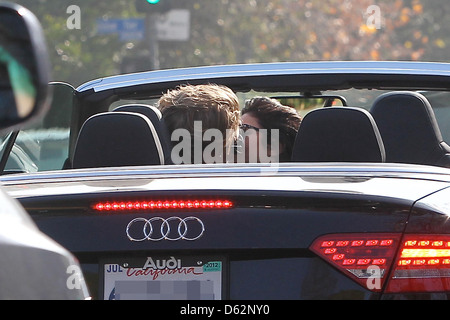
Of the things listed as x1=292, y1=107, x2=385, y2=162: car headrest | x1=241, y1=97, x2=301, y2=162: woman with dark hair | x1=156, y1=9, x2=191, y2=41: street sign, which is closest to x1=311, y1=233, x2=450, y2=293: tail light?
x1=292, y1=107, x2=385, y2=162: car headrest

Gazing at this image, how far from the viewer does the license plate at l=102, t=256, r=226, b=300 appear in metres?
3.38

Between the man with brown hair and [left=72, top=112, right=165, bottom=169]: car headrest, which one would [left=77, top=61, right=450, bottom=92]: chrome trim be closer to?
the man with brown hair

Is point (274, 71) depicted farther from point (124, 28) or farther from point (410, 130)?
point (124, 28)

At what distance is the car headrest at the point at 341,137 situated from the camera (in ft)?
14.5

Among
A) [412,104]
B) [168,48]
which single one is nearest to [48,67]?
[412,104]

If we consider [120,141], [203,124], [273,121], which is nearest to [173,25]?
[273,121]

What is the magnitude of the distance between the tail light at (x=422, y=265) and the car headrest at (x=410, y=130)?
2291mm

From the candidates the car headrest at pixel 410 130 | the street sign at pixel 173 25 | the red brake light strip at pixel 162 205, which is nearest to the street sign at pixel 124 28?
the street sign at pixel 173 25

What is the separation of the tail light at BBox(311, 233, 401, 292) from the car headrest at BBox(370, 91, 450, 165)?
7.64 feet

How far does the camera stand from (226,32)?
1372 inches
